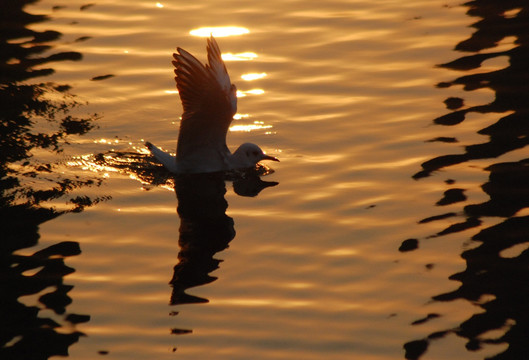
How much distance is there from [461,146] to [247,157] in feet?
6.41

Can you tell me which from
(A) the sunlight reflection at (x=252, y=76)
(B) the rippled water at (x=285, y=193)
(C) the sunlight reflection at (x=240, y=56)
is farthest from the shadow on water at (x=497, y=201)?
(C) the sunlight reflection at (x=240, y=56)

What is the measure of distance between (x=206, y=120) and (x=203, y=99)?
0.92 ft

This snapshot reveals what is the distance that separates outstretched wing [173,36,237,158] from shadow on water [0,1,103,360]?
997 mm

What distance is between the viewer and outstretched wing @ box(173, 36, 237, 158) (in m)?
10.7

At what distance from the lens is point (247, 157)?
11.3 meters

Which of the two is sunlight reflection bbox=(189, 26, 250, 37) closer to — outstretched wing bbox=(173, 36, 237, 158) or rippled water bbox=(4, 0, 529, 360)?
rippled water bbox=(4, 0, 529, 360)

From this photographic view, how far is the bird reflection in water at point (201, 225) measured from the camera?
8953 mm

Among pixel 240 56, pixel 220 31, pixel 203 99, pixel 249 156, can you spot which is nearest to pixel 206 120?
pixel 203 99

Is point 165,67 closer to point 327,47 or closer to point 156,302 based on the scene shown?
point 327,47

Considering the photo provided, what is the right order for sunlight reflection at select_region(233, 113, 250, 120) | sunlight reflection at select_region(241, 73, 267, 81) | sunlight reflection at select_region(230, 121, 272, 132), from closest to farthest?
sunlight reflection at select_region(230, 121, 272, 132), sunlight reflection at select_region(233, 113, 250, 120), sunlight reflection at select_region(241, 73, 267, 81)

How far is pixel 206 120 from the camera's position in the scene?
1106cm

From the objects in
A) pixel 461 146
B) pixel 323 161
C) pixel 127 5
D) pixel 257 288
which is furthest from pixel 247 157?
pixel 127 5

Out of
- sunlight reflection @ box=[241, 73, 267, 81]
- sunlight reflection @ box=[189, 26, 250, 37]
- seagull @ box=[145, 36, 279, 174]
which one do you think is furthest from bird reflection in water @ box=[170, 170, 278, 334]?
sunlight reflection @ box=[189, 26, 250, 37]

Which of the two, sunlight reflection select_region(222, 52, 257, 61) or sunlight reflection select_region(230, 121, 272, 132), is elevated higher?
sunlight reflection select_region(222, 52, 257, 61)
